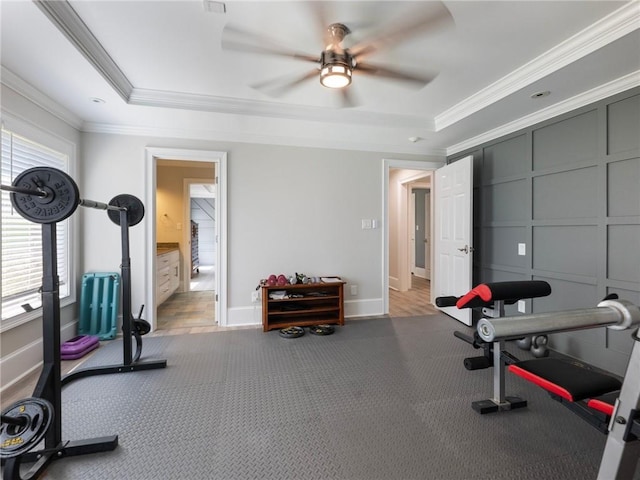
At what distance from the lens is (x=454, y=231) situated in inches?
151

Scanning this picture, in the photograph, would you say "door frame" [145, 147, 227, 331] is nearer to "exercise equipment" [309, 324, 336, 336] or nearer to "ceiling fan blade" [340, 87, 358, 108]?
"exercise equipment" [309, 324, 336, 336]

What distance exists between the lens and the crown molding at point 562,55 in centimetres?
173

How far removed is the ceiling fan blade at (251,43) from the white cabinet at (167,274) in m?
3.25

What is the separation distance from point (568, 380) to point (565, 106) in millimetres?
2513

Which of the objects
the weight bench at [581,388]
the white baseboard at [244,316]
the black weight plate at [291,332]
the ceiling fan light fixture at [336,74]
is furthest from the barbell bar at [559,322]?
the white baseboard at [244,316]

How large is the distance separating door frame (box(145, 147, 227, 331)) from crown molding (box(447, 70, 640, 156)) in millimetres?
3224

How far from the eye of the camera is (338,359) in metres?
2.69

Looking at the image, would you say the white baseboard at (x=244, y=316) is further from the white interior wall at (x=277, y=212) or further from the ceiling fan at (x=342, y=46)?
the ceiling fan at (x=342, y=46)

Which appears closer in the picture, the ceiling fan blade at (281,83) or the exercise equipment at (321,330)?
the ceiling fan blade at (281,83)

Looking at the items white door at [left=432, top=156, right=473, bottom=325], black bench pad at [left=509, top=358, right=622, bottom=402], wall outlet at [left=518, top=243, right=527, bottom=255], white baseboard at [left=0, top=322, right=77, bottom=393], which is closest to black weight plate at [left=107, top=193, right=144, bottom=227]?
white baseboard at [left=0, top=322, right=77, bottom=393]

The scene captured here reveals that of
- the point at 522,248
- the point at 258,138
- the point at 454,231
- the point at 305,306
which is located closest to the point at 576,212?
the point at 522,248

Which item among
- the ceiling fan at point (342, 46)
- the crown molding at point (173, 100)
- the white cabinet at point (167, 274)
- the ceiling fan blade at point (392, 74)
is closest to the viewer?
the ceiling fan at point (342, 46)

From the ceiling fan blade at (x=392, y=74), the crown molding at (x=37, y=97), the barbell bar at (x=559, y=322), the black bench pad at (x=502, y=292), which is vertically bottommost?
the black bench pad at (x=502, y=292)

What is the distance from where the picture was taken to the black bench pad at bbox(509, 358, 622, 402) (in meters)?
1.37
